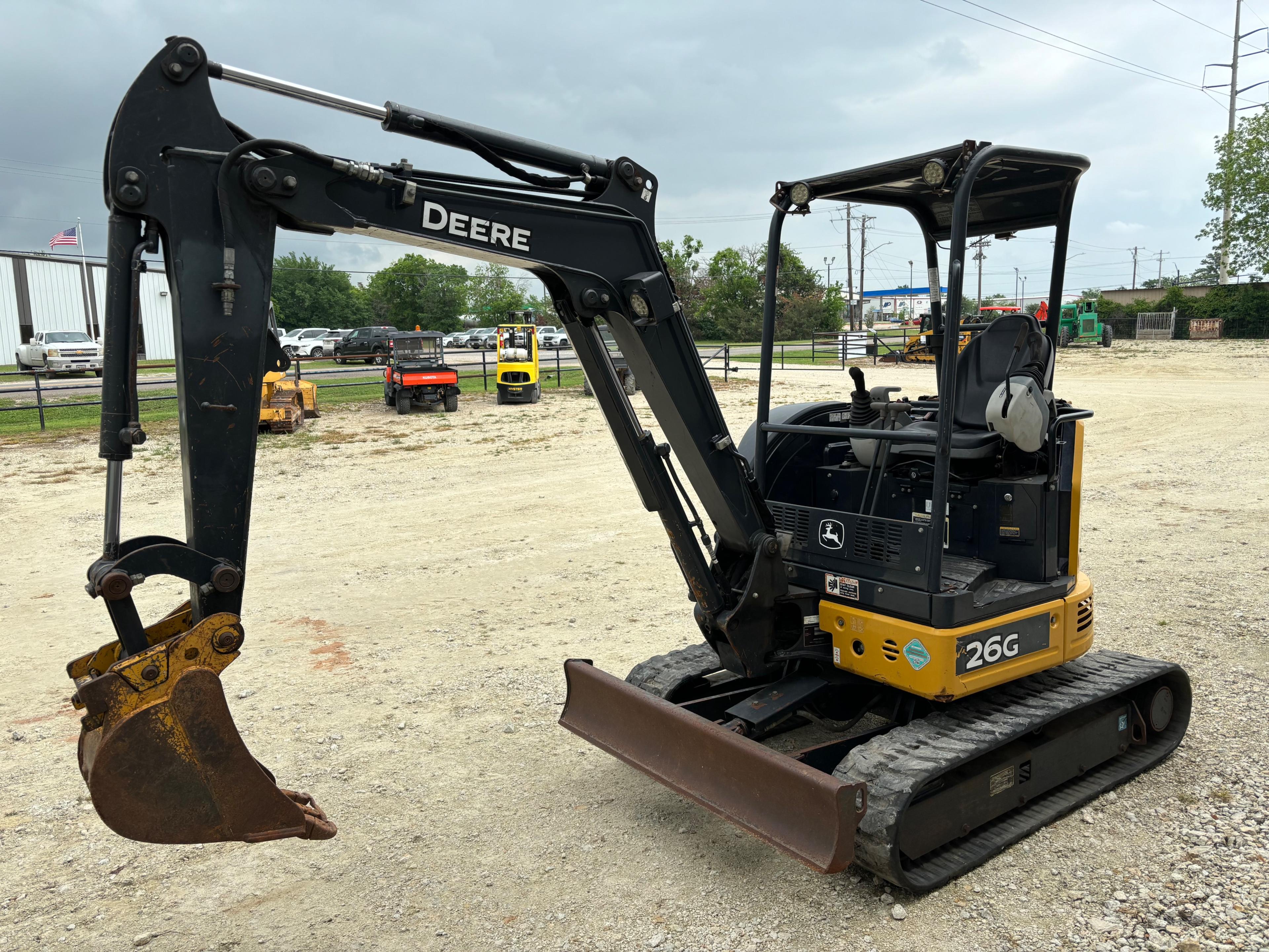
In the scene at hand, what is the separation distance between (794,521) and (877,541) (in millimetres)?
575

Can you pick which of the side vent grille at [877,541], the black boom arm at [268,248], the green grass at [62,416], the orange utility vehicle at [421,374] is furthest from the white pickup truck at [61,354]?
the side vent grille at [877,541]

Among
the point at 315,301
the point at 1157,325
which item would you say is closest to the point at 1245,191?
the point at 1157,325

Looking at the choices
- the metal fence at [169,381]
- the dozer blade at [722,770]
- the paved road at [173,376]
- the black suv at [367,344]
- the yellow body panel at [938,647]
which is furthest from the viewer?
the black suv at [367,344]

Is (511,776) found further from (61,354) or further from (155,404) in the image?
(61,354)

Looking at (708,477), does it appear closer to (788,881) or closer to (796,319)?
(788,881)

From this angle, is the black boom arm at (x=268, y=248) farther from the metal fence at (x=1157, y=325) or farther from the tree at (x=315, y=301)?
the tree at (x=315, y=301)

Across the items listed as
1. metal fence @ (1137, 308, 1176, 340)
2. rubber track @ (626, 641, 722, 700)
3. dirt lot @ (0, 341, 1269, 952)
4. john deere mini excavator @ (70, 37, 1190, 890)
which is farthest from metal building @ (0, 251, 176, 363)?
metal fence @ (1137, 308, 1176, 340)

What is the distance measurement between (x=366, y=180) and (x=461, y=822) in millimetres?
2965

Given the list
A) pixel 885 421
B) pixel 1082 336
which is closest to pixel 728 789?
pixel 885 421

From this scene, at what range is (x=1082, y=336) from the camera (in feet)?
144

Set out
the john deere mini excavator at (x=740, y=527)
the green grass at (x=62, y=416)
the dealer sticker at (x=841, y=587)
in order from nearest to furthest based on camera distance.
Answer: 1. the john deere mini excavator at (x=740, y=527)
2. the dealer sticker at (x=841, y=587)
3. the green grass at (x=62, y=416)

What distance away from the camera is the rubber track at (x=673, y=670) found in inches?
203

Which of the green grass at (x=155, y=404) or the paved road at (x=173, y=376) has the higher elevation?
the paved road at (x=173, y=376)

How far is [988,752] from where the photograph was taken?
429 centimetres
